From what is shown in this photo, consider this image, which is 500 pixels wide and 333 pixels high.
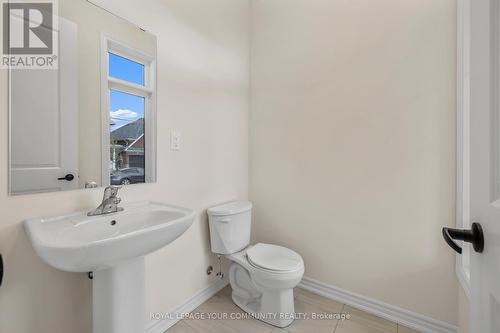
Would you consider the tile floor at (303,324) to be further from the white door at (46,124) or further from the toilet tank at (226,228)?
the white door at (46,124)

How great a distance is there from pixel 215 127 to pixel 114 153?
2.54ft

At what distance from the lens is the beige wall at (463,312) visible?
3.49ft

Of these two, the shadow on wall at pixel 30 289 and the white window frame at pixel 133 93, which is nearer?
the shadow on wall at pixel 30 289

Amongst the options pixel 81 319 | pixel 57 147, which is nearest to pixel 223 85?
pixel 57 147

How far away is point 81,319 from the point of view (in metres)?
1.06

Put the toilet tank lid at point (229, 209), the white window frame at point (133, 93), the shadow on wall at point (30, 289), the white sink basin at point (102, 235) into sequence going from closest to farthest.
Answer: the white sink basin at point (102, 235), the shadow on wall at point (30, 289), the white window frame at point (133, 93), the toilet tank lid at point (229, 209)

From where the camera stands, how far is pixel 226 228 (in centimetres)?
164

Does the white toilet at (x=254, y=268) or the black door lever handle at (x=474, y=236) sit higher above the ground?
the black door lever handle at (x=474, y=236)

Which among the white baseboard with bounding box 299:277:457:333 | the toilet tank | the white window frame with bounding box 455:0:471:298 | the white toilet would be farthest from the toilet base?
the white window frame with bounding box 455:0:471:298

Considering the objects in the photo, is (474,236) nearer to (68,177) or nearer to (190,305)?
(68,177)

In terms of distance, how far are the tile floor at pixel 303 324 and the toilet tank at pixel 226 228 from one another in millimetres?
417

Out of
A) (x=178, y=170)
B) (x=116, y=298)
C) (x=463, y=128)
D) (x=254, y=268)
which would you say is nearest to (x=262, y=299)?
(x=254, y=268)

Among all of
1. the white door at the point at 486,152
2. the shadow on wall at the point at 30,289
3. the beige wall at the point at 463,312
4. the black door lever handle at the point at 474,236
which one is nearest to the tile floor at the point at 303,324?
the beige wall at the point at 463,312

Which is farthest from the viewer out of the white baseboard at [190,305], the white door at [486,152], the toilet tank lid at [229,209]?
the toilet tank lid at [229,209]
